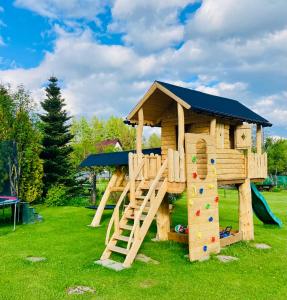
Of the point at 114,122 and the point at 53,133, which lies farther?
the point at 114,122

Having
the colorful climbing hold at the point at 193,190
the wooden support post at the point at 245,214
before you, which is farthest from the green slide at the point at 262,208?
the colorful climbing hold at the point at 193,190

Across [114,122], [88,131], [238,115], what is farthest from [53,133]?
[114,122]

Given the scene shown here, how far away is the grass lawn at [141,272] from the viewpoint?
22.1 feet

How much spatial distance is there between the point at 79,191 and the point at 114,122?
40.5 m

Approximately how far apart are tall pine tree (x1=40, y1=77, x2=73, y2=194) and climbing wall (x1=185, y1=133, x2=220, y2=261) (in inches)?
614

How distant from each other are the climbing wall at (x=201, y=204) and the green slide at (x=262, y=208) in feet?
13.4

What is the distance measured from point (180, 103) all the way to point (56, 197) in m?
14.6

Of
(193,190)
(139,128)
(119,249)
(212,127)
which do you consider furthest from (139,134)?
(119,249)

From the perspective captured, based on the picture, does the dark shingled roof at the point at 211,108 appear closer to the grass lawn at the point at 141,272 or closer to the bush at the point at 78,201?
the grass lawn at the point at 141,272

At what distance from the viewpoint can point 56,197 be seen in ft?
70.5

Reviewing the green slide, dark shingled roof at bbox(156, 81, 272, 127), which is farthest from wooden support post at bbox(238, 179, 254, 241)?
dark shingled roof at bbox(156, 81, 272, 127)

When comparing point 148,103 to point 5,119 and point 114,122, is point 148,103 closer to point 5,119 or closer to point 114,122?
point 5,119

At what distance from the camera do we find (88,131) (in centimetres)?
5041

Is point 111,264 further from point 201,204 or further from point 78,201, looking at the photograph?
point 78,201
